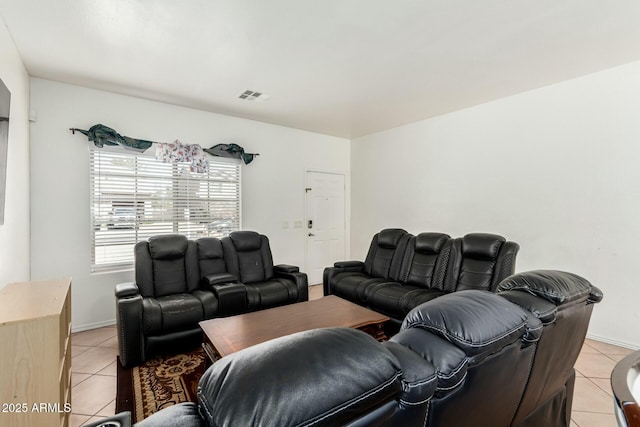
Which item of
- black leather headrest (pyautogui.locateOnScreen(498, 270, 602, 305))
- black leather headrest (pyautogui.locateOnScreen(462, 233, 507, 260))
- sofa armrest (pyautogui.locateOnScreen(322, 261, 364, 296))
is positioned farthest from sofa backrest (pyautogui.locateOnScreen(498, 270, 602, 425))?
sofa armrest (pyautogui.locateOnScreen(322, 261, 364, 296))

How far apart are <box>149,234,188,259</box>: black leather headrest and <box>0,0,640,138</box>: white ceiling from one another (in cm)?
166

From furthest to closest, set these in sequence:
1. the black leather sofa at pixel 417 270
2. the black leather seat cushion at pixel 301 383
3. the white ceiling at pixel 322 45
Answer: the black leather sofa at pixel 417 270
the white ceiling at pixel 322 45
the black leather seat cushion at pixel 301 383

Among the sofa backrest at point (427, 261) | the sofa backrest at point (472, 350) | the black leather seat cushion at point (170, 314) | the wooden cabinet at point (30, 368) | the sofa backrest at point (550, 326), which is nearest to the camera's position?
the sofa backrest at point (472, 350)

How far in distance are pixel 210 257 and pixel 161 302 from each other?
2.80 ft

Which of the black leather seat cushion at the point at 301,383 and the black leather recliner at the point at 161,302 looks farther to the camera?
the black leather recliner at the point at 161,302

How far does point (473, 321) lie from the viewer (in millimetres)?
810

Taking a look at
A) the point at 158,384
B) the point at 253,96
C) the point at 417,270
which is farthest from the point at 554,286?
the point at 253,96

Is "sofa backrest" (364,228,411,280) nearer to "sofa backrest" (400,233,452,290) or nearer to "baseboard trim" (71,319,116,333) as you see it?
"sofa backrest" (400,233,452,290)

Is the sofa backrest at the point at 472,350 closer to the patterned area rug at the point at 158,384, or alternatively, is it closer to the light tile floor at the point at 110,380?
the light tile floor at the point at 110,380

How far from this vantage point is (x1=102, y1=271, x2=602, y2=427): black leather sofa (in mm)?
518

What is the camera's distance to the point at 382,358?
63 centimetres

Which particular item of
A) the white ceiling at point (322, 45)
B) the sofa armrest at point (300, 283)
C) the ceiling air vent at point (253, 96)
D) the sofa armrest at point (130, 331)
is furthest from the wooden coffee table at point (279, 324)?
the ceiling air vent at point (253, 96)

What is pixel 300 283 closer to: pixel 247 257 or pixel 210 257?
pixel 247 257

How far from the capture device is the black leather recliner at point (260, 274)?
3.24m
